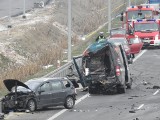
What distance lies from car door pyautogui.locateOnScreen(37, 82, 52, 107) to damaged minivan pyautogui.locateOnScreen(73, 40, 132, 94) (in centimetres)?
506

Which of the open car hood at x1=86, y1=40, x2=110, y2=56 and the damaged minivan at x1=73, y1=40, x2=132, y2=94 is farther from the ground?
the open car hood at x1=86, y1=40, x2=110, y2=56

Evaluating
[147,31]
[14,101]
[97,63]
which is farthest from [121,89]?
[147,31]

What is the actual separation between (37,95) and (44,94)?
0.42m

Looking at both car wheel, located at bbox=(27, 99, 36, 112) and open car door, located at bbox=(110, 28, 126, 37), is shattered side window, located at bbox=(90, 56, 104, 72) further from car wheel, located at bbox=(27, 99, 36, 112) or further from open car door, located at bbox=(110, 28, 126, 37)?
open car door, located at bbox=(110, 28, 126, 37)

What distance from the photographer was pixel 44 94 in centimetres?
2789

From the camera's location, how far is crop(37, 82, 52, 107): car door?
2775cm

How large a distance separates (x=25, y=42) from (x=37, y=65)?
10.6m

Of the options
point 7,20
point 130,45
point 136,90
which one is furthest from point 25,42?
point 136,90

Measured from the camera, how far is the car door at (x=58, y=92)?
92.9ft

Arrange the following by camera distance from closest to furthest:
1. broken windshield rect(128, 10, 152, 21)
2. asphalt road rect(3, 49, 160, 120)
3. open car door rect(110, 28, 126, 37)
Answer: asphalt road rect(3, 49, 160, 120) → open car door rect(110, 28, 126, 37) → broken windshield rect(128, 10, 152, 21)

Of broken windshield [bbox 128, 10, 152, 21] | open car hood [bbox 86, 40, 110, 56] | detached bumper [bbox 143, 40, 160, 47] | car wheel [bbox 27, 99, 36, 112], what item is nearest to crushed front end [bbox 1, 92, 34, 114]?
car wheel [bbox 27, 99, 36, 112]

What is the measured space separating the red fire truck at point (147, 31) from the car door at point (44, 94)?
74.6 ft

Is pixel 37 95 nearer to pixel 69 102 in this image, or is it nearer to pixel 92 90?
pixel 69 102

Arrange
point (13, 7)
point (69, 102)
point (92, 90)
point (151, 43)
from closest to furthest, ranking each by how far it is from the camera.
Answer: point (69, 102) < point (92, 90) < point (151, 43) < point (13, 7)
